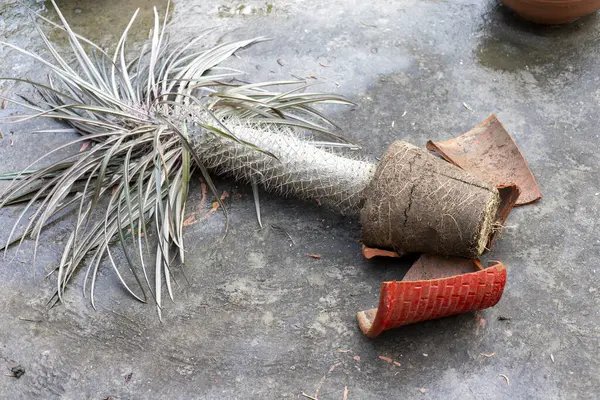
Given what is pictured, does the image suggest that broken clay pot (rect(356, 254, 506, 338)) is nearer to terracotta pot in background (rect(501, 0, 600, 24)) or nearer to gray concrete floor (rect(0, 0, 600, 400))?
gray concrete floor (rect(0, 0, 600, 400))

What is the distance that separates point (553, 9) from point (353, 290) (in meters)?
2.27

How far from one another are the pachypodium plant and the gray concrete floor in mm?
121

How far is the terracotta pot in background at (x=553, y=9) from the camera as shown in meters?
3.72

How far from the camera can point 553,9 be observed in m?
3.76

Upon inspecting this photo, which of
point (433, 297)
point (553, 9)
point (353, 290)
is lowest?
point (353, 290)

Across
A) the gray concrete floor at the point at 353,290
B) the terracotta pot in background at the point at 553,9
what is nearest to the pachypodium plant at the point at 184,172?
the gray concrete floor at the point at 353,290

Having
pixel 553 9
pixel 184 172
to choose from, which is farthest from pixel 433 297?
pixel 553 9

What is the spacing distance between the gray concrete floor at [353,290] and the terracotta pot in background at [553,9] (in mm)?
177

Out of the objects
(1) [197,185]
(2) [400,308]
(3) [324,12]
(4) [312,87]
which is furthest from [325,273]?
(3) [324,12]

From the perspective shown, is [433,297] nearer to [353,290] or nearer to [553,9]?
[353,290]

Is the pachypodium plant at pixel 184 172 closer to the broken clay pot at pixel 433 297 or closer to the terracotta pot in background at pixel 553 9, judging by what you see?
the broken clay pot at pixel 433 297

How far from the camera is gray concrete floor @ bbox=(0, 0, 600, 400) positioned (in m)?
2.41

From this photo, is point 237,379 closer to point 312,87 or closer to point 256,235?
point 256,235

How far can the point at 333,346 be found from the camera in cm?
251
